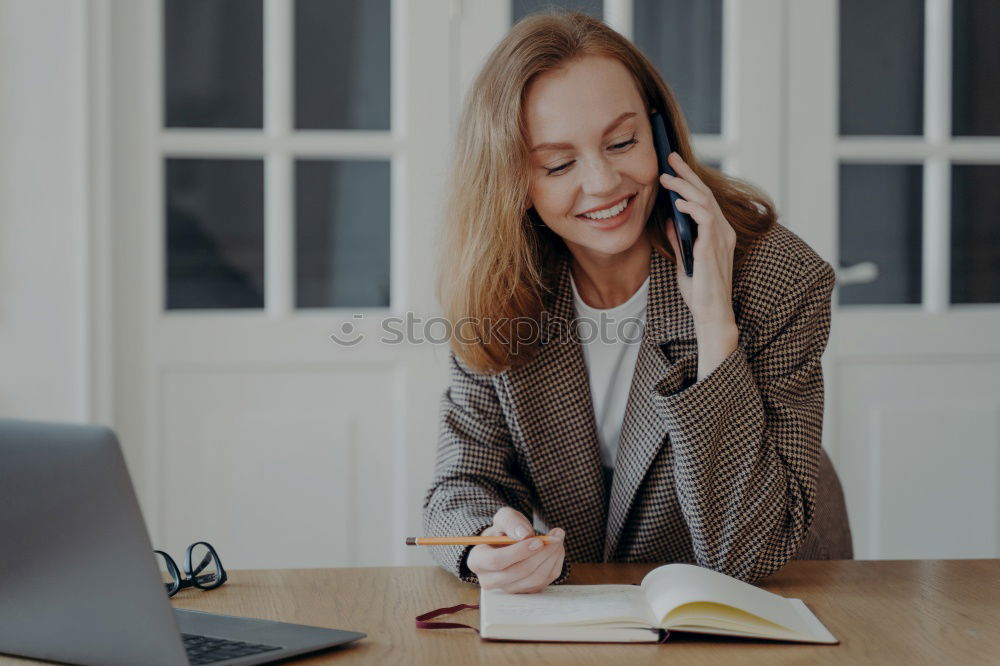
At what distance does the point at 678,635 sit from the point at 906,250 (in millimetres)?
2004

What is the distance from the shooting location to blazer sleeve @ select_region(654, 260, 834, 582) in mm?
1285

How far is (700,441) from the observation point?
1287mm

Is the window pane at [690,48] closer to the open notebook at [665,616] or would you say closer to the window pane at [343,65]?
the window pane at [343,65]

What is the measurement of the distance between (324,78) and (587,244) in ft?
4.12

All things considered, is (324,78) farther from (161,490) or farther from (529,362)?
(529,362)

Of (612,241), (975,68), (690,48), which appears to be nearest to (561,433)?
(612,241)

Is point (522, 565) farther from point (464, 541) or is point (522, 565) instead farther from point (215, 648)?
point (215, 648)

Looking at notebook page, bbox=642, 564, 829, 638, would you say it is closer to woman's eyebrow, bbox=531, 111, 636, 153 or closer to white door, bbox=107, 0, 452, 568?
woman's eyebrow, bbox=531, 111, 636, 153

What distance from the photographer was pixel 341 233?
8.33 ft

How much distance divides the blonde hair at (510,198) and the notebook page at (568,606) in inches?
16.6

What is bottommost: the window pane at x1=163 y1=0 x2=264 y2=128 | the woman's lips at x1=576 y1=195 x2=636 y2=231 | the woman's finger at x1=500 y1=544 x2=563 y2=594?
the woman's finger at x1=500 y1=544 x2=563 y2=594

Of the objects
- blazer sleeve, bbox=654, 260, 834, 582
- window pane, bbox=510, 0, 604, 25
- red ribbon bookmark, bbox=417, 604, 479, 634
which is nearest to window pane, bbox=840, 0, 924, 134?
window pane, bbox=510, 0, 604, 25

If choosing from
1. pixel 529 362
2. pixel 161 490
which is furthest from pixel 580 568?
pixel 161 490

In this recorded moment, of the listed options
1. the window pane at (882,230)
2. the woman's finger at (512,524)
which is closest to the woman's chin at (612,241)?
the woman's finger at (512,524)
